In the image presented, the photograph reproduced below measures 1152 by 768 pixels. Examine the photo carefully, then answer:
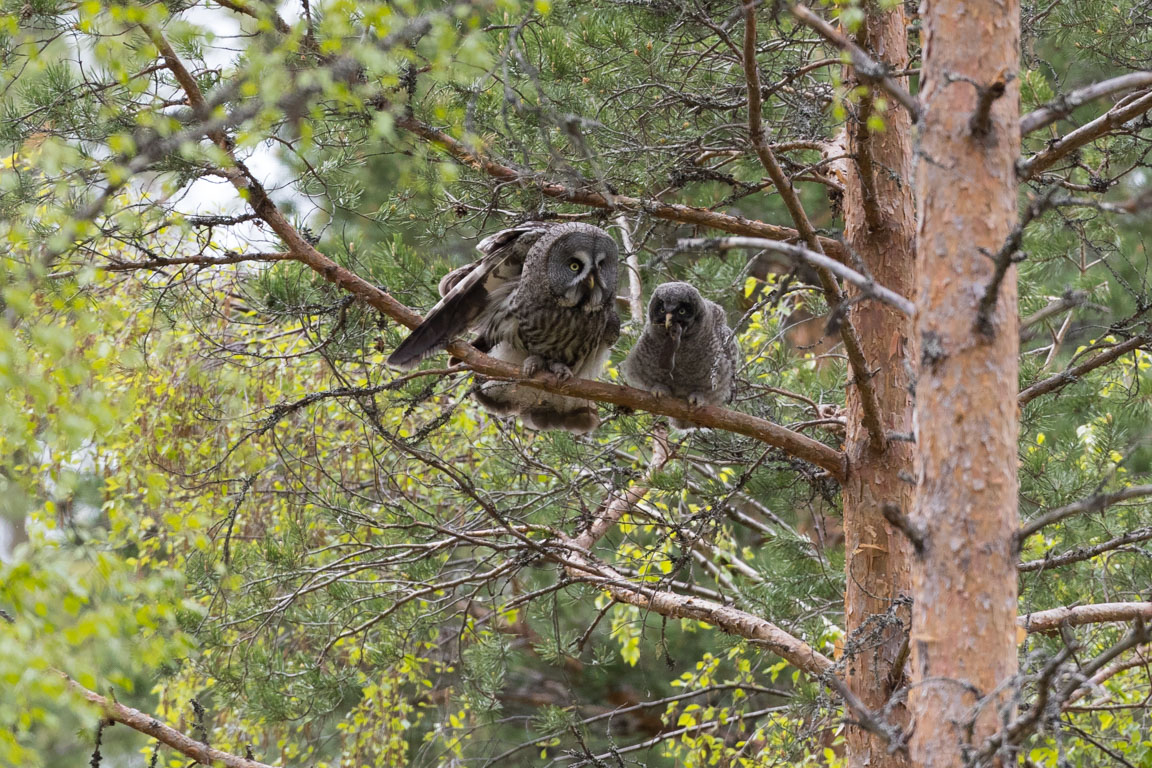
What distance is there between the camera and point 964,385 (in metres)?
2.54

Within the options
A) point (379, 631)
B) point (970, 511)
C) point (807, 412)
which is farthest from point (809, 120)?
point (379, 631)

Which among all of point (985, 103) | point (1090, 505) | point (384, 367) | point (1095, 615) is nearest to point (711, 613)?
point (1095, 615)

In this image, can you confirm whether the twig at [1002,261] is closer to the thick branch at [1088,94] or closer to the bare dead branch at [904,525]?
the thick branch at [1088,94]

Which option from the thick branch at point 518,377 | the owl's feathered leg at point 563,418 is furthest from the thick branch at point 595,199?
the owl's feathered leg at point 563,418

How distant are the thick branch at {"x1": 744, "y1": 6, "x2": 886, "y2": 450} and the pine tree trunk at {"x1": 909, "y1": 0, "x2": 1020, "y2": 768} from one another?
335 millimetres

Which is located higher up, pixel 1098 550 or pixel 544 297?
pixel 544 297

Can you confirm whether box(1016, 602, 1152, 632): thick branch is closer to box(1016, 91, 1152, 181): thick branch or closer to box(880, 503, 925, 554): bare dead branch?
box(1016, 91, 1152, 181): thick branch

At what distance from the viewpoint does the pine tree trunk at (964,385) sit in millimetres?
2465

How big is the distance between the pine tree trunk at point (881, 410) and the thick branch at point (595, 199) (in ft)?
0.81

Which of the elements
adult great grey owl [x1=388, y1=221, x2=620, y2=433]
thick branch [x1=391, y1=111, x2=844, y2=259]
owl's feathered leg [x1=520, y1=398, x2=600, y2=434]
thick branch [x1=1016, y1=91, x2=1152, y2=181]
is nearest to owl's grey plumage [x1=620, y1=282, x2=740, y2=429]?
adult great grey owl [x1=388, y1=221, x2=620, y2=433]

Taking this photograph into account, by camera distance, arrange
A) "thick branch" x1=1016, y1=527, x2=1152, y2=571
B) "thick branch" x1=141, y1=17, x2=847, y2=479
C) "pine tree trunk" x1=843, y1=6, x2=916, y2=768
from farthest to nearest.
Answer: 1. "pine tree trunk" x1=843, y1=6, x2=916, y2=768
2. "thick branch" x1=141, y1=17, x2=847, y2=479
3. "thick branch" x1=1016, y1=527, x2=1152, y2=571

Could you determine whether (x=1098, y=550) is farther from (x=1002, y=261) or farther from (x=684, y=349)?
(x=684, y=349)

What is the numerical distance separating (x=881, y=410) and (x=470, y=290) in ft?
5.95

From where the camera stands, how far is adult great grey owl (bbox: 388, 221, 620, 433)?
16.6 ft
